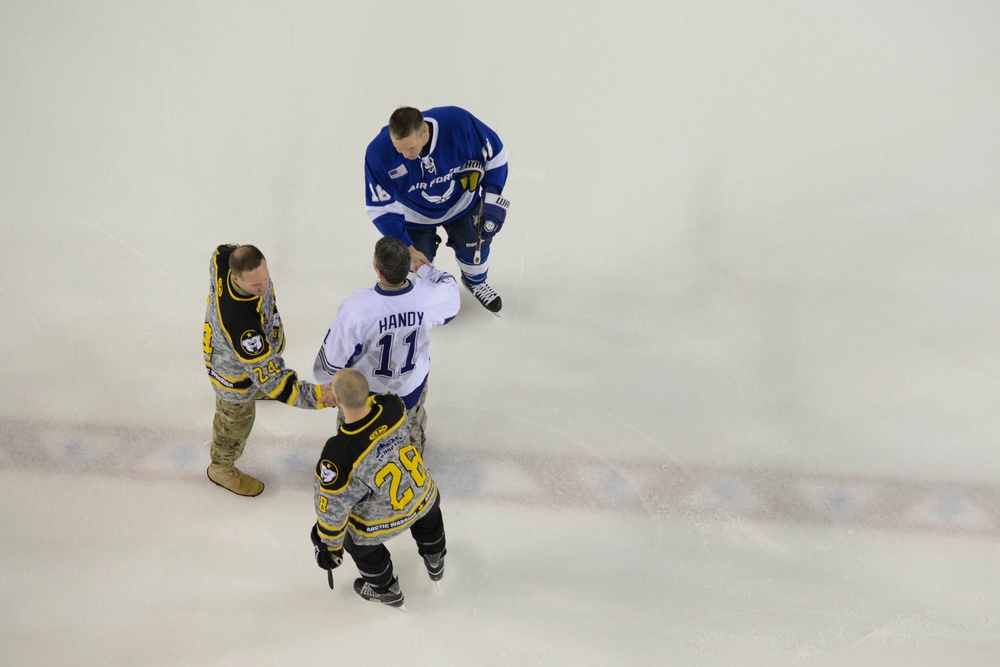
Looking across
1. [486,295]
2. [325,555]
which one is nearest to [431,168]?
[486,295]

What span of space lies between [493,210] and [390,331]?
2.56 feet

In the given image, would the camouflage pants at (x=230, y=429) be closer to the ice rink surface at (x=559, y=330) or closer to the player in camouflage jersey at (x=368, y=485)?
the ice rink surface at (x=559, y=330)

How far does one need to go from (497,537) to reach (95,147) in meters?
2.77

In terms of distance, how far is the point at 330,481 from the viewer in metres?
1.95

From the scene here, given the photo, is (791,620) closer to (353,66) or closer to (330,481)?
(330,481)

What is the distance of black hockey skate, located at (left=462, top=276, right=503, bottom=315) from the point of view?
315 cm

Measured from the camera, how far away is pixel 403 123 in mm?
2264

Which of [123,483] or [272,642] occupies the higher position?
[123,483]

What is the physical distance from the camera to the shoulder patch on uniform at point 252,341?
2146 mm

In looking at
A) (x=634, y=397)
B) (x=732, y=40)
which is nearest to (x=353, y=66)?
(x=732, y=40)

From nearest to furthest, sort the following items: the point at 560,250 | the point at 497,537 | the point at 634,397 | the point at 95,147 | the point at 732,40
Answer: the point at 497,537 < the point at 634,397 < the point at 560,250 < the point at 95,147 < the point at 732,40

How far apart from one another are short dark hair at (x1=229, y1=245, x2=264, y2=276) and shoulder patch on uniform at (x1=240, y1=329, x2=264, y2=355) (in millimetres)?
190

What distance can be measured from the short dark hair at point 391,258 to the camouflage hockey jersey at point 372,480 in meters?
0.35

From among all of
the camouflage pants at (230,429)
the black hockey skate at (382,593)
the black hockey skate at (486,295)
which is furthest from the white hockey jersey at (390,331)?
the black hockey skate at (486,295)
